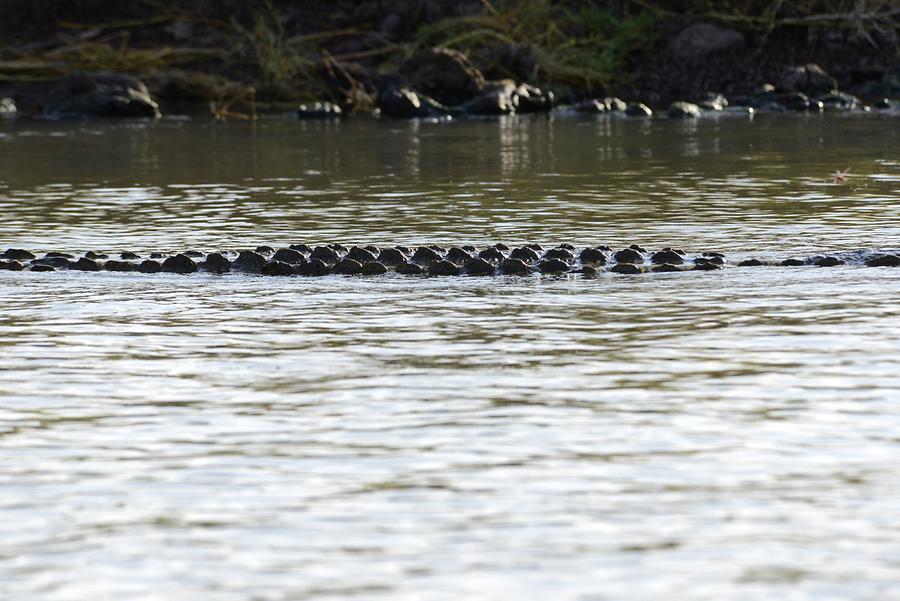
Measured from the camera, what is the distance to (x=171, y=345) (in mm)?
8695

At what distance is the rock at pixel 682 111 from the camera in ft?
96.4

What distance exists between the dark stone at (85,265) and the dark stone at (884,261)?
510 centimetres

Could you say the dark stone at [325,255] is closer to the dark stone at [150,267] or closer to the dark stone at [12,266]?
the dark stone at [150,267]

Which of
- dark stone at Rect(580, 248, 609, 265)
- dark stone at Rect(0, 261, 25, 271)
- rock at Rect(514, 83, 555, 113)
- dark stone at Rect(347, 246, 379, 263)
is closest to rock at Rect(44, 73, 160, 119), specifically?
rock at Rect(514, 83, 555, 113)

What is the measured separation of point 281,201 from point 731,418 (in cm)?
1058

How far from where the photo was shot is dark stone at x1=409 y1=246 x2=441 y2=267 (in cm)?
1142

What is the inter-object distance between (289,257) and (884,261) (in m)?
3.87

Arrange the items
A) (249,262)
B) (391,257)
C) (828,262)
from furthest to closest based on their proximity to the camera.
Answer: (249,262)
(391,257)
(828,262)

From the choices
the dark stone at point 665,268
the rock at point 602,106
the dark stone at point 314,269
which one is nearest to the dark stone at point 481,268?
the dark stone at point 314,269

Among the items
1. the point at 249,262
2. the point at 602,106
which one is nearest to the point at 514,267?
the point at 249,262

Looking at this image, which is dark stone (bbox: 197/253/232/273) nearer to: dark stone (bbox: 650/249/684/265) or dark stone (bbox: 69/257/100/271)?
dark stone (bbox: 69/257/100/271)

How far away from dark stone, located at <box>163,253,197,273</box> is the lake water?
8.2 inches

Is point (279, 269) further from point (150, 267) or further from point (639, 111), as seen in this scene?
point (639, 111)

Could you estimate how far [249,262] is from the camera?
1156 cm
